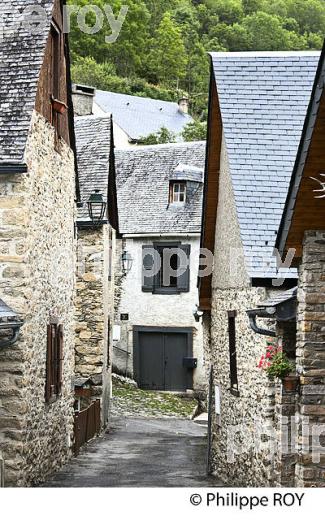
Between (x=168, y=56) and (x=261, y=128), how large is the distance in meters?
52.2

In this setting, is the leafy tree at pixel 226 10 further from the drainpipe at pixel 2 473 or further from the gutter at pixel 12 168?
the drainpipe at pixel 2 473

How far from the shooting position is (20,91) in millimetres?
12570

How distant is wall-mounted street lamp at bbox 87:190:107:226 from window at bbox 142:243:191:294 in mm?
9372

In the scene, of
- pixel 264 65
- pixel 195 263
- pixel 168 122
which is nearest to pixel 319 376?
pixel 264 65

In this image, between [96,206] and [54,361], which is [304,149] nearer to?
[54,361]

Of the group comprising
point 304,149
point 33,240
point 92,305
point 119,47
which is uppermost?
point 119,47

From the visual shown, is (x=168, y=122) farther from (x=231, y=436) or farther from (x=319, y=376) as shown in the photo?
(x=319, y=376)

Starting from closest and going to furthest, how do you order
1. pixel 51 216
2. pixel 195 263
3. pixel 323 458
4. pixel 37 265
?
pixel 323 458 → pixel 37 265 → pixel 51 216 → pixel 195 263

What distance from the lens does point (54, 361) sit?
14500 mm

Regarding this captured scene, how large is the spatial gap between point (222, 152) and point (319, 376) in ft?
19.0

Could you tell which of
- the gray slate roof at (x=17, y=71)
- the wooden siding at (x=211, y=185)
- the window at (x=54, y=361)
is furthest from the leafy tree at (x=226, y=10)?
the gray slate roof at (x=17, y=71)

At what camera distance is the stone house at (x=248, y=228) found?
1186cm

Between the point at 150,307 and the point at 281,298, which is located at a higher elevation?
the point at 281,298

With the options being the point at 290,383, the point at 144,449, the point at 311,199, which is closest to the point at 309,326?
the point at 290,383
